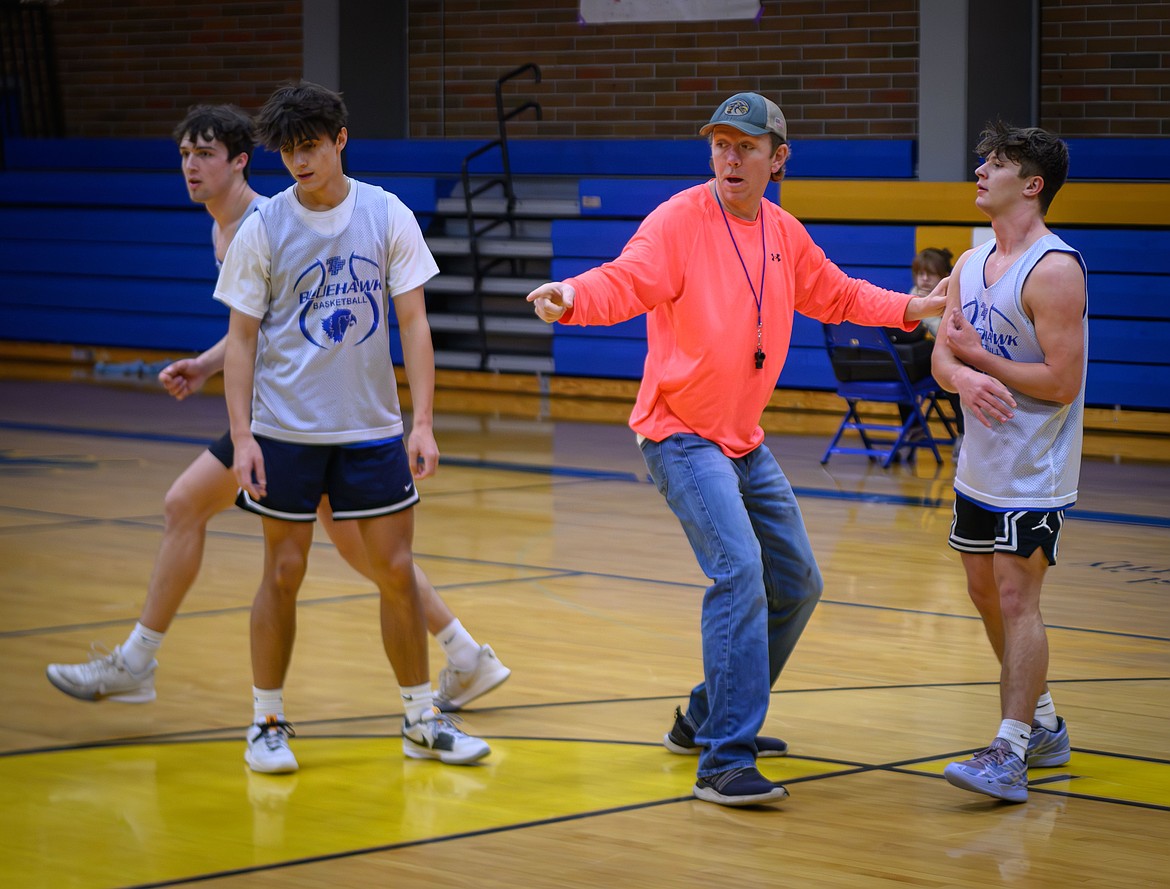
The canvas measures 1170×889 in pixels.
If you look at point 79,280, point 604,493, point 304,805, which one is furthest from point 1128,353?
point 79,280

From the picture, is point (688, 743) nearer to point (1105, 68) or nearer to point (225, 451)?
point (225, 451)

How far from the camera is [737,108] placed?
163 inches

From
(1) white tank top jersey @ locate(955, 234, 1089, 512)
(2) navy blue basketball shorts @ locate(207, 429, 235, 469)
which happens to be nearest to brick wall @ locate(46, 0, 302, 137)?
(2) navy blue basketball shorts @ locate(207, 429, 235, 469)

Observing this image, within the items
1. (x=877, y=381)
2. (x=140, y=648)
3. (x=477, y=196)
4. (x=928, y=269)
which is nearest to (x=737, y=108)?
(x=140, y=648)

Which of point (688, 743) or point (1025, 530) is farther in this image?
point (688, 743)

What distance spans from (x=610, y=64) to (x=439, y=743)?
11.3 meters

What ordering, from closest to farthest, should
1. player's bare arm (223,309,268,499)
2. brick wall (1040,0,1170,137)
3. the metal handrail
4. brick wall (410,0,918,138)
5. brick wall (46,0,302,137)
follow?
player's bare arm (223,309,268,499), brick wall (1040,0,1170,137), brick wall (410,0,918,138), the metal handrail, brick wall (46,0,302,137)

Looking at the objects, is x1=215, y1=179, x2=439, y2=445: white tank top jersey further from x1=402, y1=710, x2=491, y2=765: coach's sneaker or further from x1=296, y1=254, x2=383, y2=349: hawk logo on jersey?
x1=402, y1=710, x2=491, y2=765: coach's sneaker

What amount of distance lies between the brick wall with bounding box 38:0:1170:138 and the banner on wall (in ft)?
0.67

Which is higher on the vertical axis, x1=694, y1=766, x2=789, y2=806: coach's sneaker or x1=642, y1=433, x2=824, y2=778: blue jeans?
x1=642, y1=433, x2=824, y2=778: blue jeans

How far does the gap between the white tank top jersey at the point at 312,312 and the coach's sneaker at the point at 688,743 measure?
→ 1039mm

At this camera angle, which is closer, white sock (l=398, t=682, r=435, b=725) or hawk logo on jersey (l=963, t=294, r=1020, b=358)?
hawk logo on jersey (l=963, t=294, r=1020, b=358)

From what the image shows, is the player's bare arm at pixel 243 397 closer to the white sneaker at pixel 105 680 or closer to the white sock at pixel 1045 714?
the white sneaker at pixel 105 680

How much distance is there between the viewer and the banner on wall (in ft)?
45.5
